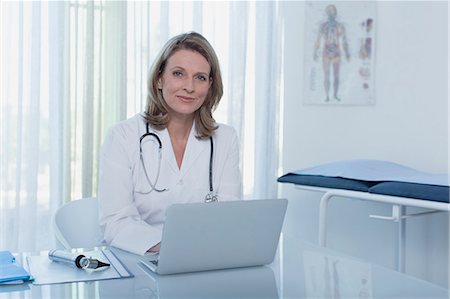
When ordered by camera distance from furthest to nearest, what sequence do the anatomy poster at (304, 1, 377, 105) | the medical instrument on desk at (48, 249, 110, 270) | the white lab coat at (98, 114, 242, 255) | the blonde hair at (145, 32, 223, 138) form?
1. the anatomy poster at (304, 1, 377, 105)
2. the blonde hair at (145, 32, 223, 138)
3. the white lab coat at (98, 114, 242, 255)
4. the medical instrument on desk at (48, 249, 110, 270)

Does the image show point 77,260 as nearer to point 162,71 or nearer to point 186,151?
point 186,151

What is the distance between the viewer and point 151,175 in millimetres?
1828

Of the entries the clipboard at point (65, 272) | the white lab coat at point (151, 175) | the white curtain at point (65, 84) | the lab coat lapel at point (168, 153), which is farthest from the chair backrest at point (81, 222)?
the white curtain at point (65, 84)

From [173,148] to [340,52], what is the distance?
1505 mm

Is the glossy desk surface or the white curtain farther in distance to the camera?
the white curtain

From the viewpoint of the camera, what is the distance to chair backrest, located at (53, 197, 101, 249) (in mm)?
1821

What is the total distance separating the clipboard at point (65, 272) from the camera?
1.13 meters

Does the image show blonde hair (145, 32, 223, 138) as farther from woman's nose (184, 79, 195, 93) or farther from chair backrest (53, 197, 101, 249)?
chair backrest (53, 197, 101, 249)

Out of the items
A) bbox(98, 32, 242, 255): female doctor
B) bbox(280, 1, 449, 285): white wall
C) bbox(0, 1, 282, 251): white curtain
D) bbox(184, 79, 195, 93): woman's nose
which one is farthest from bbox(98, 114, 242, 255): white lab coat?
bbox(280, 1, 449, 285): white wall

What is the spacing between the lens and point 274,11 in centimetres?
317

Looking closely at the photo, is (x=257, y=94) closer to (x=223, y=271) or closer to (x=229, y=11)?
(x=229, y=11)

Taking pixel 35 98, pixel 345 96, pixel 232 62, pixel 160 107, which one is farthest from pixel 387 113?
pixel 35 98

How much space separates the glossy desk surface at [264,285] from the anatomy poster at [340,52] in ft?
6.13

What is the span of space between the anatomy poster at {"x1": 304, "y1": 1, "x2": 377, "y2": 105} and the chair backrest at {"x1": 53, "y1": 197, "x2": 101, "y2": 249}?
5.30 ft
